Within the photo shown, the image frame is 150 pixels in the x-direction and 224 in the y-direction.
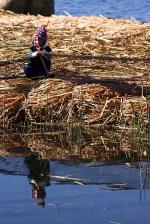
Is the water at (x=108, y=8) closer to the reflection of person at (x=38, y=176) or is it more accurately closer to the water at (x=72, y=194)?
the reflection of person at (x=38, y=176)

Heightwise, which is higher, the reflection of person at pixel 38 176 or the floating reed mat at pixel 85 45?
the floating reed mat at pixel 85 45

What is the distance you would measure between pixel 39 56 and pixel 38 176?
2862 mm

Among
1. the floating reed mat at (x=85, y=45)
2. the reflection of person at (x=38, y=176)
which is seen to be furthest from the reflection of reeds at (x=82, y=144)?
the floating reed mat at (x=85, y=45)

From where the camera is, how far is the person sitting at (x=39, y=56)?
29.7ft

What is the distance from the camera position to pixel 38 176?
6.57 meters

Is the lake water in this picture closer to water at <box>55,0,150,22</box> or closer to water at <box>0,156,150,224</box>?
water at <box>0,156,150,224</box>

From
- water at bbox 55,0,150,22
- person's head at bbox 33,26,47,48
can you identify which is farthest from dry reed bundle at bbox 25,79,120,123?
water at bbox 55,0,150,22

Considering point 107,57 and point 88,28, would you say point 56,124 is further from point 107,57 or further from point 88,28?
point 88,28

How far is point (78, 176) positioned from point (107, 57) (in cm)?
418

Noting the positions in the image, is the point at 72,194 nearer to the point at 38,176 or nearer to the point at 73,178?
the point at 73,178

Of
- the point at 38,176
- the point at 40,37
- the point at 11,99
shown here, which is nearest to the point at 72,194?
the point at 38,176

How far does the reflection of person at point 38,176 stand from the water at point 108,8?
14.2 meters

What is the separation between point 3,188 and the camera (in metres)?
6.18

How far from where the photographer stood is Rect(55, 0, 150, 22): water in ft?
73.3
